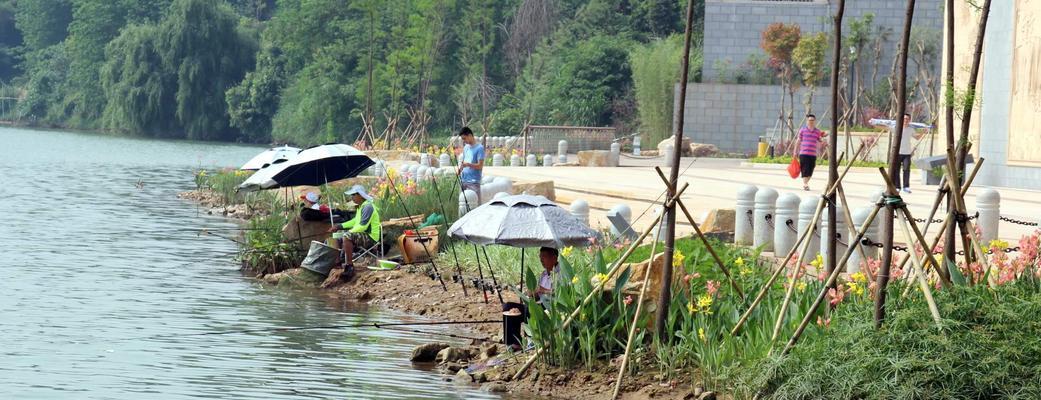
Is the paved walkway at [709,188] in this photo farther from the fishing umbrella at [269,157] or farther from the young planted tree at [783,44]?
the young planted tree at [783,44]

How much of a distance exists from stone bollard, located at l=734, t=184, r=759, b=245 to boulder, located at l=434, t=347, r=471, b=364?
423cm

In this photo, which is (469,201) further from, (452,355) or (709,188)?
(709,188)

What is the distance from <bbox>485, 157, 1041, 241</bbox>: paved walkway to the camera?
1942 cm

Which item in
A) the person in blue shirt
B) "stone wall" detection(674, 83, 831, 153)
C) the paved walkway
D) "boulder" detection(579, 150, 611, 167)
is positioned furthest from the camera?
"stone wall" detection(674, 83, 831, 153)

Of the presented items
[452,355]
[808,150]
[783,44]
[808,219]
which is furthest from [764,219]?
[783,44]

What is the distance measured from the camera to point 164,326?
14.4 m

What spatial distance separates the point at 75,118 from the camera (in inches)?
3578

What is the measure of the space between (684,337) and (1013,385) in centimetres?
254

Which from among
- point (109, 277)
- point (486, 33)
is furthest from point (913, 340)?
point (486, 33)

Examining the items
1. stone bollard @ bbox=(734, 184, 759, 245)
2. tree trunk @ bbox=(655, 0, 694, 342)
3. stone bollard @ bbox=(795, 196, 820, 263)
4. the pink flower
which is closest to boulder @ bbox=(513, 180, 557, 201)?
stone bollard @ bbox=(734, 184, 759, 245)

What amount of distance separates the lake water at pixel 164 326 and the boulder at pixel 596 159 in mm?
11711

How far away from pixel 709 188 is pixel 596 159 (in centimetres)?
1211

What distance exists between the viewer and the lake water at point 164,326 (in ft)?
37.0

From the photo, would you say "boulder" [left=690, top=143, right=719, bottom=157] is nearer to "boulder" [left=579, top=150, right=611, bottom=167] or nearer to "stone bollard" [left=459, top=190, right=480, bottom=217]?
"boulder" [left=579, top=150, right=611, bottom=167]
